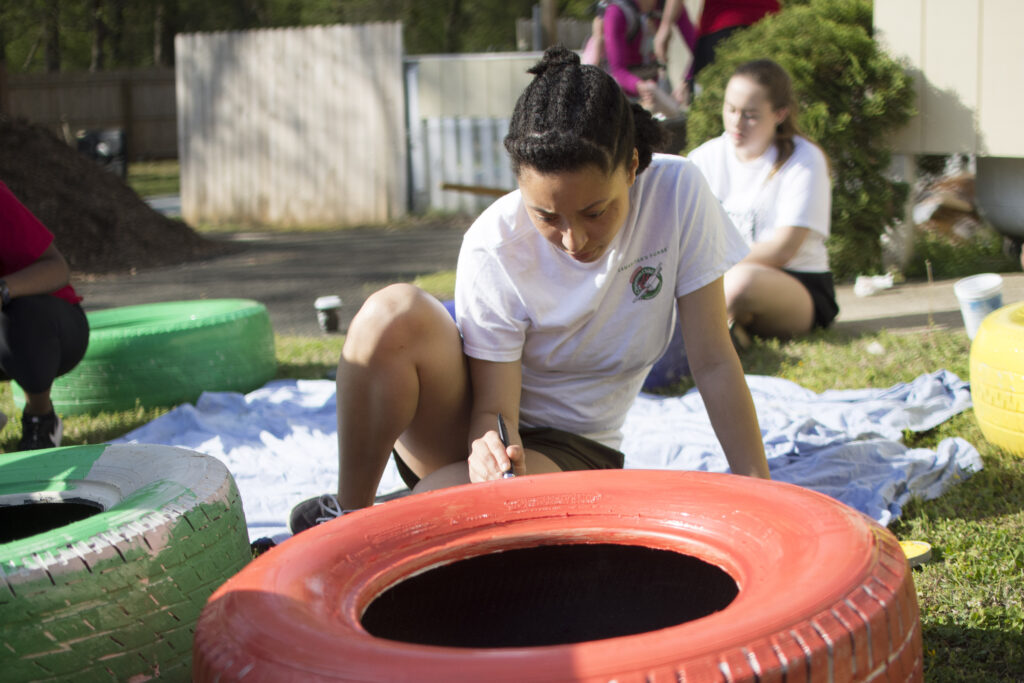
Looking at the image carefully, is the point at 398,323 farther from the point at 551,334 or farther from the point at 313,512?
the point at 313,512

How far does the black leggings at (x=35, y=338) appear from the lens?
3461 mm

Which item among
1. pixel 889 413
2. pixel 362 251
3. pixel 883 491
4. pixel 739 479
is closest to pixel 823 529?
pixel 739 479

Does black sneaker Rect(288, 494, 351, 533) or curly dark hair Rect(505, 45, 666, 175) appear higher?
curly dark hair Rect(505, 45, 666, 175)

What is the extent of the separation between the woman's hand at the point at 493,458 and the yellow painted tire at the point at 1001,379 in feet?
5.45

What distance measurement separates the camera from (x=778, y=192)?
14.7ft

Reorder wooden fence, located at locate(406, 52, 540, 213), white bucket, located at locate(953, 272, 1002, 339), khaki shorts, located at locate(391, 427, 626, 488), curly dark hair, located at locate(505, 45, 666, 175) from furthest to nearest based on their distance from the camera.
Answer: wooden fence, located at locate(406, 52, 540, 213), white bucket, located at locate(953, 272, 1002, 339), khaki shorts, located at locate(391, 427, 626, 488), curly dark hair, located at locate(505, 45, 666, 175)

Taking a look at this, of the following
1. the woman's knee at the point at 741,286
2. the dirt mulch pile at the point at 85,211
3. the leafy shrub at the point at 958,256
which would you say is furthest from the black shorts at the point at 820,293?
the dirt mulch pile at the point at 85,211

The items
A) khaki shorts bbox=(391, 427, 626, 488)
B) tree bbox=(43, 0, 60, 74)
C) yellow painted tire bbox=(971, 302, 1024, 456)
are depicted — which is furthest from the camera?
tree bbox=(43, 0, 60, 74)

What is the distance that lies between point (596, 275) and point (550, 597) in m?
0.83

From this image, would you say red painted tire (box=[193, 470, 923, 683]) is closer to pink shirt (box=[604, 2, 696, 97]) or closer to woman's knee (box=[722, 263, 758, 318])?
woman's knee (box=[722, 263, 758, 318])

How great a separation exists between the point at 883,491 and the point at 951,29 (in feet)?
12.6

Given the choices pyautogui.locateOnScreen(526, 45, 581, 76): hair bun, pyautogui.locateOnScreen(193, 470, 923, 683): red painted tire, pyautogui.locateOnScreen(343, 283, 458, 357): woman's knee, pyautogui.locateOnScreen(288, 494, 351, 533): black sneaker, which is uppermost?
pyautogui.locateOnScreen(526, 45, 581, 76): hair bun

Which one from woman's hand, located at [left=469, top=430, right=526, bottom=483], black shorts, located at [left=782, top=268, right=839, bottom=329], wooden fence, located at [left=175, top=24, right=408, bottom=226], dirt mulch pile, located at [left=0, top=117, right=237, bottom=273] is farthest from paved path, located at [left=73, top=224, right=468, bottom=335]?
woman's hand, located at [left=469, top=430, right=526, bottom=483]

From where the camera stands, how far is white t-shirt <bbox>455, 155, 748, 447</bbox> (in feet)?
7.16
